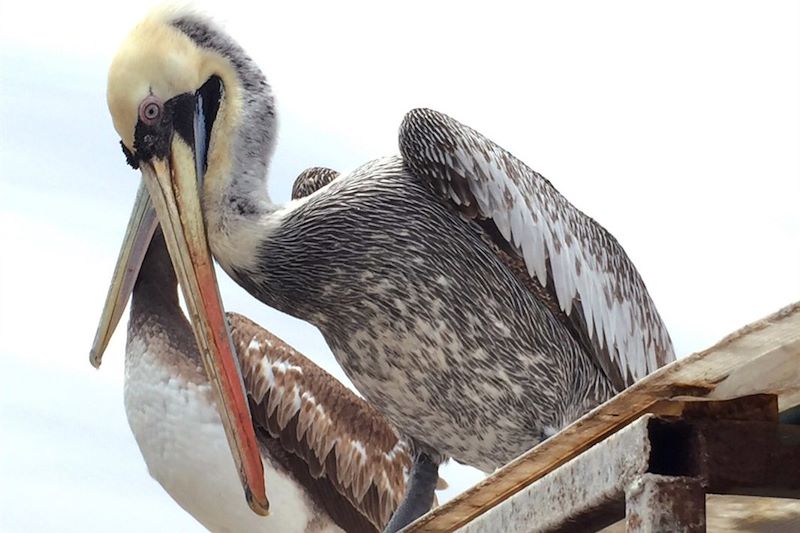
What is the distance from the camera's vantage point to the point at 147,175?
17.4ft

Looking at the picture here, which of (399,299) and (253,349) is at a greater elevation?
(399,299)

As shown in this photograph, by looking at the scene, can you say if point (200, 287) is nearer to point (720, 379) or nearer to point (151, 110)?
point (151, 110)

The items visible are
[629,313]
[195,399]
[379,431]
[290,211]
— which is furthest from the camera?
[379,431]

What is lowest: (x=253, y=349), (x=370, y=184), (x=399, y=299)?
(x=253, y=349)

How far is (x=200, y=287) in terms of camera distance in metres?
5.14

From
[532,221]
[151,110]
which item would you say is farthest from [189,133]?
[532,221]

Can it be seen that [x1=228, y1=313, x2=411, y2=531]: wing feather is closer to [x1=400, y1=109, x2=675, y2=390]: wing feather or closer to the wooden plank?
[x1=400, y1=109, x2=675, y2=390]: wing feather

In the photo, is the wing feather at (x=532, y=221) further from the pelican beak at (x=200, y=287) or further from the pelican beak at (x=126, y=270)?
the pelican beak at (x=126, y=270)

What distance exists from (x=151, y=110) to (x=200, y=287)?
71cm

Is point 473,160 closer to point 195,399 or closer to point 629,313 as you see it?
point 629,313

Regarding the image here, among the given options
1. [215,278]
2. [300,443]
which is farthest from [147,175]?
[300,443]

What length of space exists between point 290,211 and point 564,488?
3014mm

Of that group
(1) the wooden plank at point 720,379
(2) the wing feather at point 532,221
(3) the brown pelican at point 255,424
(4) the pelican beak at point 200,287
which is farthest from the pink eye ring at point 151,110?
(1) the wooden plank at point 720,379

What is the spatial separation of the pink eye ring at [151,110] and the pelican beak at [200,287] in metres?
0.11
